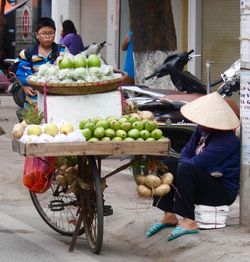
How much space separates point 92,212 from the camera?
7.22 m

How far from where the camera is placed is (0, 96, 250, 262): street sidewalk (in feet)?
22.4

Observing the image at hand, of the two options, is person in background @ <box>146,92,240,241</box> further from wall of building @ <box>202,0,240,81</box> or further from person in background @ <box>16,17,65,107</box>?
wall of building @ <box>202,0,240,81</box>

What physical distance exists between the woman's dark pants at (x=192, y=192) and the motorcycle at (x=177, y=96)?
1465mm

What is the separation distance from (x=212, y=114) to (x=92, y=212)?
1.26m

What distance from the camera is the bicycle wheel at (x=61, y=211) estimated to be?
24.8ft

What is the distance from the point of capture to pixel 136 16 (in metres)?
12.9

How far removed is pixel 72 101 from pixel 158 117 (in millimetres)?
2426

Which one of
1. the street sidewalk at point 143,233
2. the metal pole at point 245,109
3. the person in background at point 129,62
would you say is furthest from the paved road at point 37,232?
the person in background at point 129,62

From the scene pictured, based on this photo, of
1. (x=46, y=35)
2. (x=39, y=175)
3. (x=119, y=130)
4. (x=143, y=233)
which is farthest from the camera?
(x=46, y=35)

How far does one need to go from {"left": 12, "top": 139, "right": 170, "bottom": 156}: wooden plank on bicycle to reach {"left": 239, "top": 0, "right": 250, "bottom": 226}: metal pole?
81cm

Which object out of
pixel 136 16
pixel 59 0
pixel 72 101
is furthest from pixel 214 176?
pixel 59 0

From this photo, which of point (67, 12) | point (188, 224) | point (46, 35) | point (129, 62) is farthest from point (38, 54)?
point (67, 12)

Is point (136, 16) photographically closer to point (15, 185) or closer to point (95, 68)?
point (15, 185)

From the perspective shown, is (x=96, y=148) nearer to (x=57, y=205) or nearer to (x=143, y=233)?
(x=57, y=205)
